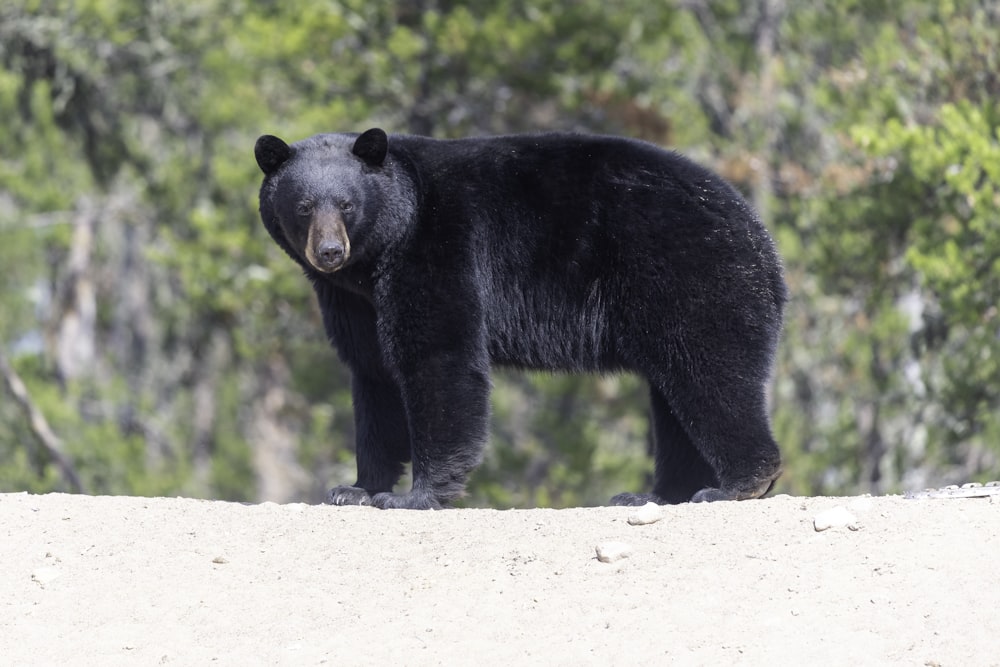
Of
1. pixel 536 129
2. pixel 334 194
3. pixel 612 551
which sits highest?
pixel 536 129

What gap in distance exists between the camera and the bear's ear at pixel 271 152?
791 centimetres

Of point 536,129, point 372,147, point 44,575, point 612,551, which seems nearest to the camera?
point 612,551

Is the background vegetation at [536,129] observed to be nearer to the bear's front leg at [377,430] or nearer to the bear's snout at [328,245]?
the bear's front leg at [377,430]

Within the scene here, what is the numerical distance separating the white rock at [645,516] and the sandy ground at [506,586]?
0.08 meters

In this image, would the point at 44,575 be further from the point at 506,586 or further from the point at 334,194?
the point at 334,194

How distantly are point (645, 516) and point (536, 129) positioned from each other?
17361mm

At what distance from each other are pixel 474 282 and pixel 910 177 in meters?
12.1

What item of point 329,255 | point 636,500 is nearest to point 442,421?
point 329,255

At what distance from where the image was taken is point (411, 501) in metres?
7.64

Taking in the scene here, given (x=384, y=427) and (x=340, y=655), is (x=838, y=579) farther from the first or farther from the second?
(x=384, y=427)

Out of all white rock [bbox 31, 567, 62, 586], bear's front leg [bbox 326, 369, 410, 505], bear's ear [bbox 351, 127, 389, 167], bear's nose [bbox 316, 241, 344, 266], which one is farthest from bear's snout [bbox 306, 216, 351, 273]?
white rock [bbox 31, 567, 62, 586]

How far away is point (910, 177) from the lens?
1858cm

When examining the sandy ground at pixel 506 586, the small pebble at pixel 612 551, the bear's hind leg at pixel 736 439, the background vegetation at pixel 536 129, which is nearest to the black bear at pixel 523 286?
the bear's hind leg at pixel 736 439

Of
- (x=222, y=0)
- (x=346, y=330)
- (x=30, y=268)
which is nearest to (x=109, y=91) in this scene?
(x=222, y=0)
